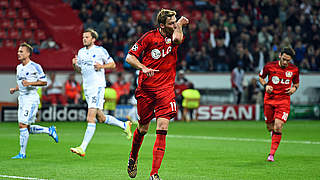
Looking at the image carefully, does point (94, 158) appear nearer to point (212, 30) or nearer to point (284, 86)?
point (284, 86)

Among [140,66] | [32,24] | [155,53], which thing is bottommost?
[32,24]

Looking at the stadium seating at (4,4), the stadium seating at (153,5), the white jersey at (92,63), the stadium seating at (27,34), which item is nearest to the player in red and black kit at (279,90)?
the white jersey at (92,63)

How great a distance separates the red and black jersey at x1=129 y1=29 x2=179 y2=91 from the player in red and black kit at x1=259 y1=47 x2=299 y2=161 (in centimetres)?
422

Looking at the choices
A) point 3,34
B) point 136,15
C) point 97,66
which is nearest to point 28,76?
point 97,66

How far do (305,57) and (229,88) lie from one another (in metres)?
4.24

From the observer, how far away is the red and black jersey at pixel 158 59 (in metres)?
8.49

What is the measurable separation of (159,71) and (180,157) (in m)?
3.87

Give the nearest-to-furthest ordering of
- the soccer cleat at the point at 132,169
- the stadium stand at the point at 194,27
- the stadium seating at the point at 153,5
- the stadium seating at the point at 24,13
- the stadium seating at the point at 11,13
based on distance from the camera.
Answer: the soccer cleat at the point at 132,169
the stadium stand at the point at 194,27
the stadium seating at the point at 11,13
the stadium seating at the point at 24,13
the stadium seating at the point at 153,5

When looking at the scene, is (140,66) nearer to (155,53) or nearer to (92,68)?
(155,53)

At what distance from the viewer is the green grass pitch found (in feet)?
31.2

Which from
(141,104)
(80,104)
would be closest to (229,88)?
(80,104)

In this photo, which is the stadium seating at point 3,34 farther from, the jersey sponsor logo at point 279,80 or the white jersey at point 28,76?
the jersey sponsor logo at point 279,80

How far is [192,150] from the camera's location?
13.7 meters

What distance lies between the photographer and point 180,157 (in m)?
12.1
